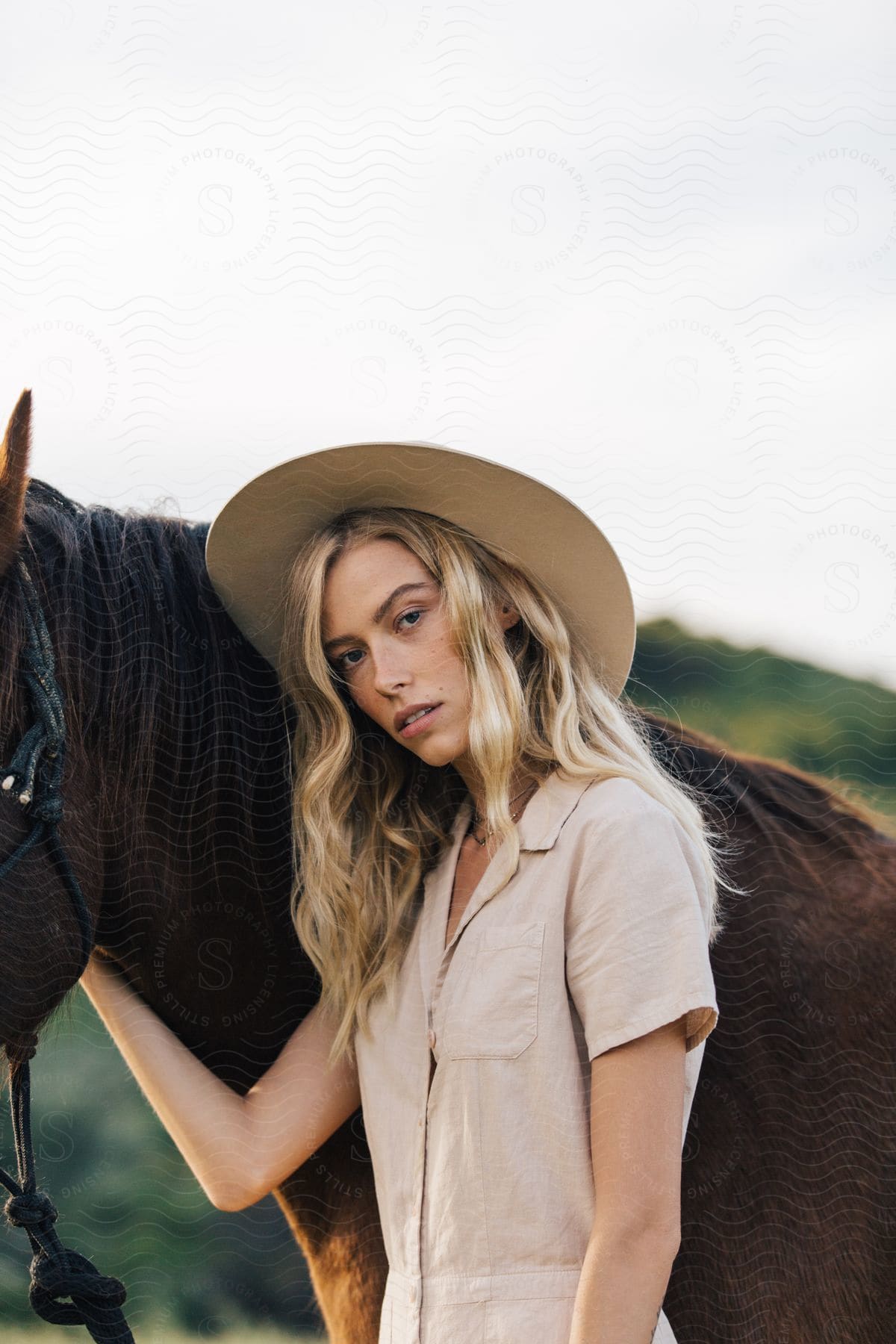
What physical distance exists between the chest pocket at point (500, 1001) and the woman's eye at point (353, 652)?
1.05 feet

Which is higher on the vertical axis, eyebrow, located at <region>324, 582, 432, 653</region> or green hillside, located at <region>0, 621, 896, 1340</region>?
eyebrow, located at <region>324, 582, 432, 653</region>

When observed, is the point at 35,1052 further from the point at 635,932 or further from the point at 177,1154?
the point at 177,1154

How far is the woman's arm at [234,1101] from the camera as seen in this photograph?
3.82ft

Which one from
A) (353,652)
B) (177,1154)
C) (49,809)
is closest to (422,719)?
(353,652)

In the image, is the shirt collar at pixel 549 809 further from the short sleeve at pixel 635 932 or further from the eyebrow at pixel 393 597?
the eyebrow at pixel 393 597

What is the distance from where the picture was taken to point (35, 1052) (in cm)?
112

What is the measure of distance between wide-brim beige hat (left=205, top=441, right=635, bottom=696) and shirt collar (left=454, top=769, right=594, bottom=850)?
0.70 ft

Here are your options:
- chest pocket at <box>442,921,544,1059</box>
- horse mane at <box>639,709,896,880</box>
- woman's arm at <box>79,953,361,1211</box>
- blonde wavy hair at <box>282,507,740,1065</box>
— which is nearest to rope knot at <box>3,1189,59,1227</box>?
woman's arm at <box>79,953,361,1211</box>

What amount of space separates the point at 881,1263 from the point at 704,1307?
0.25 meters

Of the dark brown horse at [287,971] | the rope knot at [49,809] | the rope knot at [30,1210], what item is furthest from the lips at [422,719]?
the rope knot at [30,1210]

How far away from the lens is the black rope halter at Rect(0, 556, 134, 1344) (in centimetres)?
103

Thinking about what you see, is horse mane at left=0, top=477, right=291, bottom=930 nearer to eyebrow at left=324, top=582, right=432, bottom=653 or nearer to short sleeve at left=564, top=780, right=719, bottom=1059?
eyebrow at left=324, top=582, right=432, bottom=653

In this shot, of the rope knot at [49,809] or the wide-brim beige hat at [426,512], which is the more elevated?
the wide-brim beige hat at [426,512]

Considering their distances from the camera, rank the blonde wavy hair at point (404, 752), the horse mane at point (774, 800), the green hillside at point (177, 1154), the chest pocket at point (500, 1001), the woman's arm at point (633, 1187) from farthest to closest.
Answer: the green hillside at point (177, 1154) → the horse mane at point (774, 800) → the blonde wavy hair at point (404, 752) → the chest pocket at point (500, 1001) → the woman's arm at point (633, 1187)
